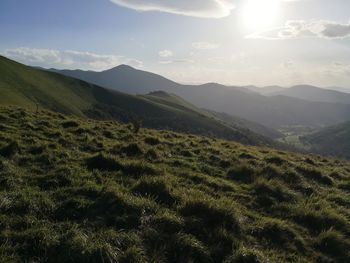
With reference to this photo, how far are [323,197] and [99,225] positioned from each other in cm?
1033

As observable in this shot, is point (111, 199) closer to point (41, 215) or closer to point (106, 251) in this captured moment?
point (41, 215)

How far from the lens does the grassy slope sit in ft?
28.9

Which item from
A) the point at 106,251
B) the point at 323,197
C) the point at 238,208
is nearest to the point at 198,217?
the point at 238,208

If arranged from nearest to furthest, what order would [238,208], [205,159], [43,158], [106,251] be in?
[106,251] < [238,208] < [43,158] < [205,159]

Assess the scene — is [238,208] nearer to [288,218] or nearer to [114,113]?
[288,218]

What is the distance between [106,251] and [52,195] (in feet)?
13.0

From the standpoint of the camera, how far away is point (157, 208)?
10938mm

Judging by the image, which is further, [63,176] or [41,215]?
[63,176]

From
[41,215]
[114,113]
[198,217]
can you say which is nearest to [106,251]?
[41,215]

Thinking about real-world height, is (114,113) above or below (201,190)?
below

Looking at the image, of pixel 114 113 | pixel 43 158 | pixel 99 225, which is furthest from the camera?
pixel 114 113

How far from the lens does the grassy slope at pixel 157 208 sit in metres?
8.80

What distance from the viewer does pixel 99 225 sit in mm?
9617

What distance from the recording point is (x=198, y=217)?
10961 mm
